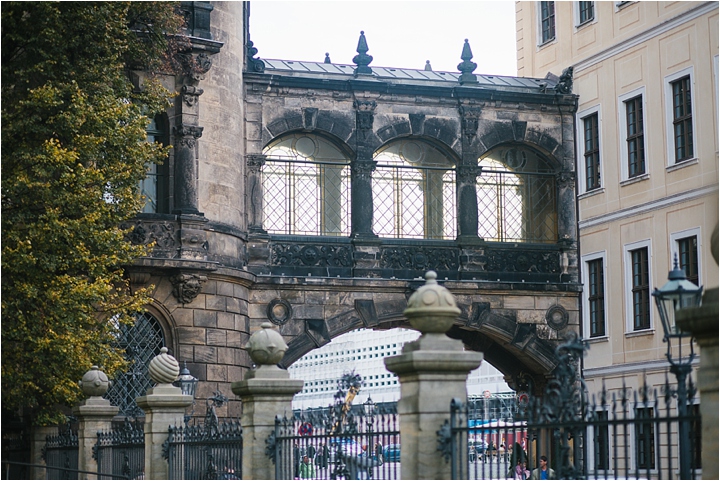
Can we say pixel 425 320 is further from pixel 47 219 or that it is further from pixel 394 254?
pixel 394 254

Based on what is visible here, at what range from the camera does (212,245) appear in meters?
27.2

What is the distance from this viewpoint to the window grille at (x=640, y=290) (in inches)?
1183

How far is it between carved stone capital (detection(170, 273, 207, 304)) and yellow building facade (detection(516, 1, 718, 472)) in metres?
9.40

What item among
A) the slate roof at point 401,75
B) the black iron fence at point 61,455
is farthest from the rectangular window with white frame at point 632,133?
the black iron fence at point 61,455

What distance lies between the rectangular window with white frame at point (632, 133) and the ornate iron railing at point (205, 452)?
56.2 feet

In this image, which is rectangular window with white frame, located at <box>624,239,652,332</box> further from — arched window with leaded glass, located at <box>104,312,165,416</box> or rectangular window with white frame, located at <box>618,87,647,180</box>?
arched window with leaded glass, located at <box>104,312,165,416</box>

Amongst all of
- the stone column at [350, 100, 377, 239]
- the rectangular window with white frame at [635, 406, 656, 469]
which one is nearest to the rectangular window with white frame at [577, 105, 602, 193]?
the stone column at [350, 100, 377, 239]

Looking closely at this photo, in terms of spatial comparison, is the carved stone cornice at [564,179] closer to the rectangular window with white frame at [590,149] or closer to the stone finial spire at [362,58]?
the rectangular window with white frame at [590,149]

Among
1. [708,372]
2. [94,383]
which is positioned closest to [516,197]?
[94,383]

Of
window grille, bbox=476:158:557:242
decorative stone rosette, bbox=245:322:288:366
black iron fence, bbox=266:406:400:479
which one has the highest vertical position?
window grille, bbox=476:158:557:242

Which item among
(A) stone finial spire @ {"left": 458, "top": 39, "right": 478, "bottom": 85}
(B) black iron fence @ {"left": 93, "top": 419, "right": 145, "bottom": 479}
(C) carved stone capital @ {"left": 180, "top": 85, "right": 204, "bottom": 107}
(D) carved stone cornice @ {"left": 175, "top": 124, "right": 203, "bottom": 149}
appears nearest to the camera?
(B) black iron fence @ {"left": 93, "top": 419, "right": 145, "bottom": 479}

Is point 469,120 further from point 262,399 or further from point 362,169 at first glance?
→ point 262,399

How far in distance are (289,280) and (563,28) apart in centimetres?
1062

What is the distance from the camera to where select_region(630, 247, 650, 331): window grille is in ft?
98.6
